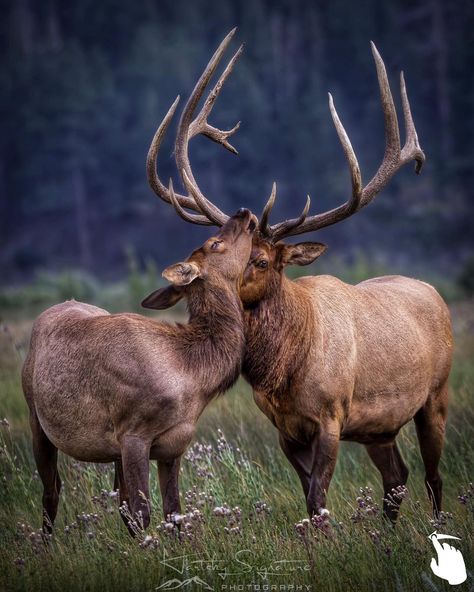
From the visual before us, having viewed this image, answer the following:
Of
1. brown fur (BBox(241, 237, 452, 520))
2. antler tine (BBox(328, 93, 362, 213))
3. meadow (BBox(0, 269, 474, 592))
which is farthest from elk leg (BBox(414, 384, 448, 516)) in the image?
antler tine (BBox(328, 93, 362, 213))

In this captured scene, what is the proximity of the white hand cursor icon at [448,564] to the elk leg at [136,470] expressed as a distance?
4.66 feet

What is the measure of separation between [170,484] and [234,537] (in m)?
0.53

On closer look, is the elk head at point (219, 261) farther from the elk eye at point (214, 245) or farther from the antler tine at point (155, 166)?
the antler tine at point (155, 166)

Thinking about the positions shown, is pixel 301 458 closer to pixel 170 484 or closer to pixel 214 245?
pixel 170 484

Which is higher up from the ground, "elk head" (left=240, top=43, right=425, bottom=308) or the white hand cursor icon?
"elk head" (left=240, top=43, right=425, bottom=308)

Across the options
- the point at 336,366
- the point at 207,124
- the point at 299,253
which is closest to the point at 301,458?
the point at 336,366

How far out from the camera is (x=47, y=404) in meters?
5.16

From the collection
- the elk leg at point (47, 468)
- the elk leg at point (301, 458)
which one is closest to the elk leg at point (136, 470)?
the elk leg at point (47, 468)

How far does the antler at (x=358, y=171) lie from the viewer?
5.71m

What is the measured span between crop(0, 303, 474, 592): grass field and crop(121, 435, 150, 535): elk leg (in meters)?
0.14

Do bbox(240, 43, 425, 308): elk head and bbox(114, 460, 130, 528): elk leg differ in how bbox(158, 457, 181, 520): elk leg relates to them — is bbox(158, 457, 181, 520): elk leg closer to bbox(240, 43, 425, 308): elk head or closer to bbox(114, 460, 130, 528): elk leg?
bbox(114, 460, 130, 528): elk leg

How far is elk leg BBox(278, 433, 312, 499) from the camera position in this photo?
5.60 meters

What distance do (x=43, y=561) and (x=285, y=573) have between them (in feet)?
3.89

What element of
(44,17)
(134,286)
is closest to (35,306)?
(134,286)
